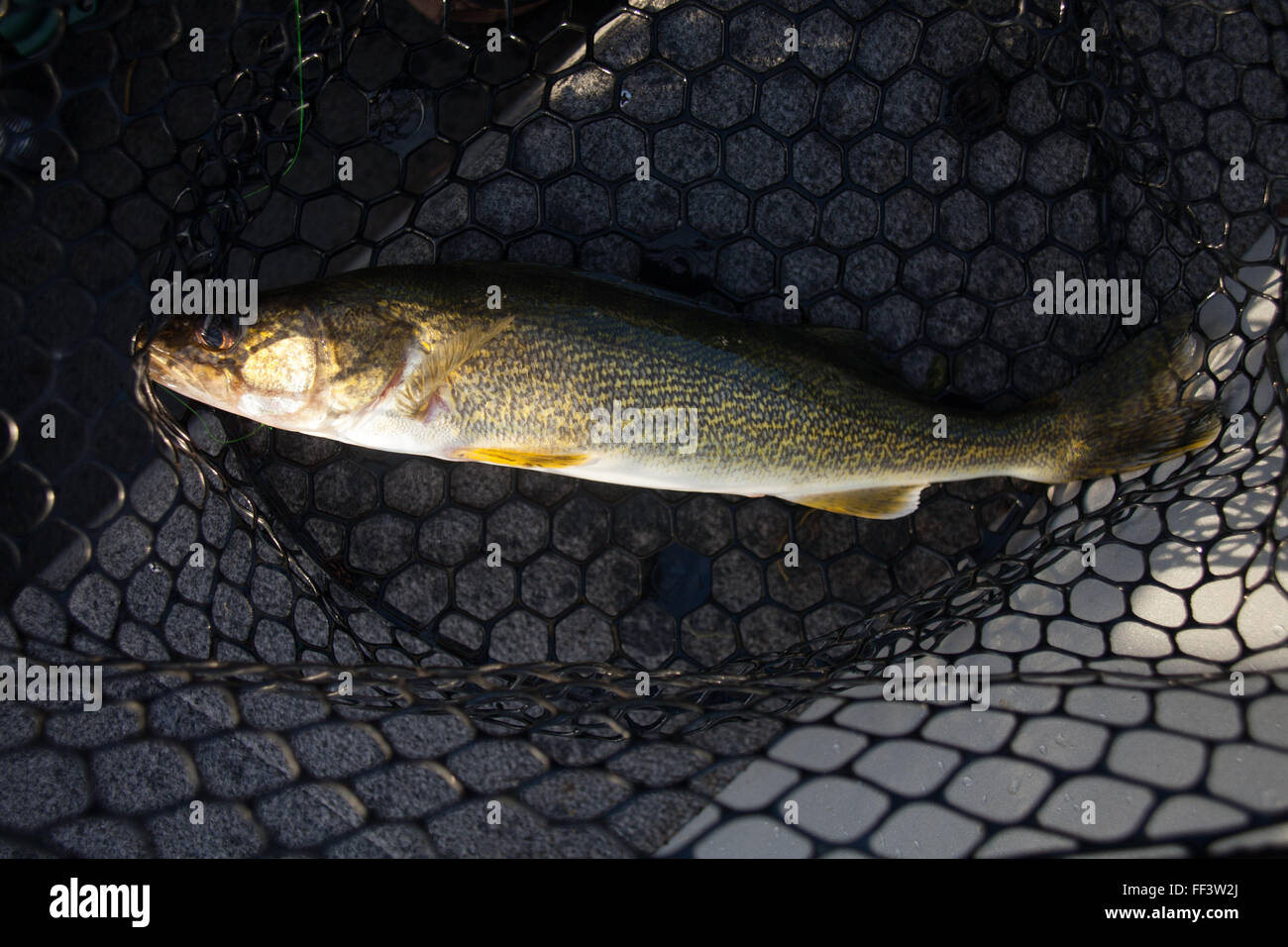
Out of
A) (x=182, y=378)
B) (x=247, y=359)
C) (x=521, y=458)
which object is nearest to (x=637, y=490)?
(x=521, y=458)

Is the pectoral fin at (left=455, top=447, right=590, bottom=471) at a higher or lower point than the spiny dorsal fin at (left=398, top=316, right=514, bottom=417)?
lower

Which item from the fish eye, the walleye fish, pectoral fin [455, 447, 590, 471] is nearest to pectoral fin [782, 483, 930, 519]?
the walleye fish

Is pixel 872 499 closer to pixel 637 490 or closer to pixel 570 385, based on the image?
pixel 637 490

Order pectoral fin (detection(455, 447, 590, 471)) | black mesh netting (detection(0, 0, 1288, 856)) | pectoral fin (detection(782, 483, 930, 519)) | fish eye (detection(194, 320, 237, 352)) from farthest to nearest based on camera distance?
black mesh netting (detection(0, 0, 1288, 856)) → pectoral fin (detection(782, 483, 930, 519)) → pectoral fin (detection(455, 447, 590, 471)) → fish eye (detection(194, 320, 237, 352))

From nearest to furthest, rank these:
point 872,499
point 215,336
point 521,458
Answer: point 215,336 → point 521,458 → point 872,499

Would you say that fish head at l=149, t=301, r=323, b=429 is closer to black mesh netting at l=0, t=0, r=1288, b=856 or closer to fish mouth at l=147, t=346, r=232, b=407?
fish mouth at l=147, t=346, r=232, b=407

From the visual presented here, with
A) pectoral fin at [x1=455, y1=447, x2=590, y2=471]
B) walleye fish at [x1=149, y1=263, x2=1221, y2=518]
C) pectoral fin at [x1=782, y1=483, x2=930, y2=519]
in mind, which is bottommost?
pectoral fin at [x1=782, y1=483, x2=930, y2=519]
